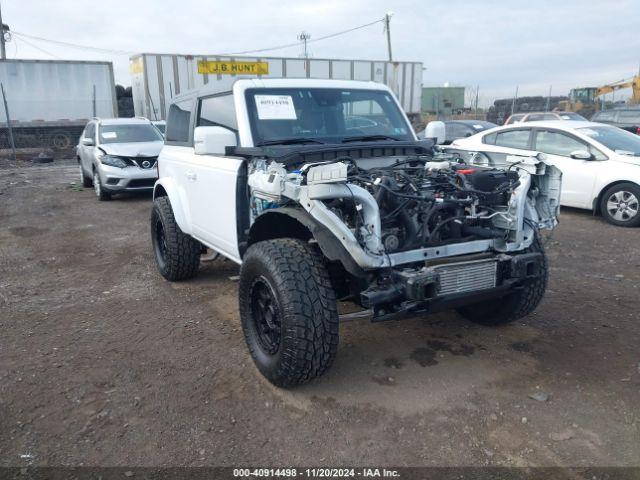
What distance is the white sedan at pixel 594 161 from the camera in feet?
25.2

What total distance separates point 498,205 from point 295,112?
1.78 meters

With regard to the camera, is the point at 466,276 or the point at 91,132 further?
the point at 91,132

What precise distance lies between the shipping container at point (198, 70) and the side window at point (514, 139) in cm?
982

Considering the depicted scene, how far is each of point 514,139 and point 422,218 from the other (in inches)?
257

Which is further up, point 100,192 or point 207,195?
point 207,195

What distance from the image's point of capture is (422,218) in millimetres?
3342

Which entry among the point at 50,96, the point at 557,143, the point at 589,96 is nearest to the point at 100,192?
the point at 557,143

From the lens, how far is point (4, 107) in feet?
63.3

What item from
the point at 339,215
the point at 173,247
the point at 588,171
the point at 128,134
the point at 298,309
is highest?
the point at 128,134

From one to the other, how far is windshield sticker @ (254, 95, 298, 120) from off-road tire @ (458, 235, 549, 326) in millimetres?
2078

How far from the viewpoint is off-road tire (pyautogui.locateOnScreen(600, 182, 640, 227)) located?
759 centimetres

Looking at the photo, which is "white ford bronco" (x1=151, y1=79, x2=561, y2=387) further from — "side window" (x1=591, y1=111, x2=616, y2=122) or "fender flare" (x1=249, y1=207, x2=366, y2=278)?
"side window" (x1=591, y1=111, x2=616, y2=122)

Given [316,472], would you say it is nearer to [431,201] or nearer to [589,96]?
[431,201]

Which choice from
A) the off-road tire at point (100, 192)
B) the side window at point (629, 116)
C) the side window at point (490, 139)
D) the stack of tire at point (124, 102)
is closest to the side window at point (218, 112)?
the side window at point (490, 139)
